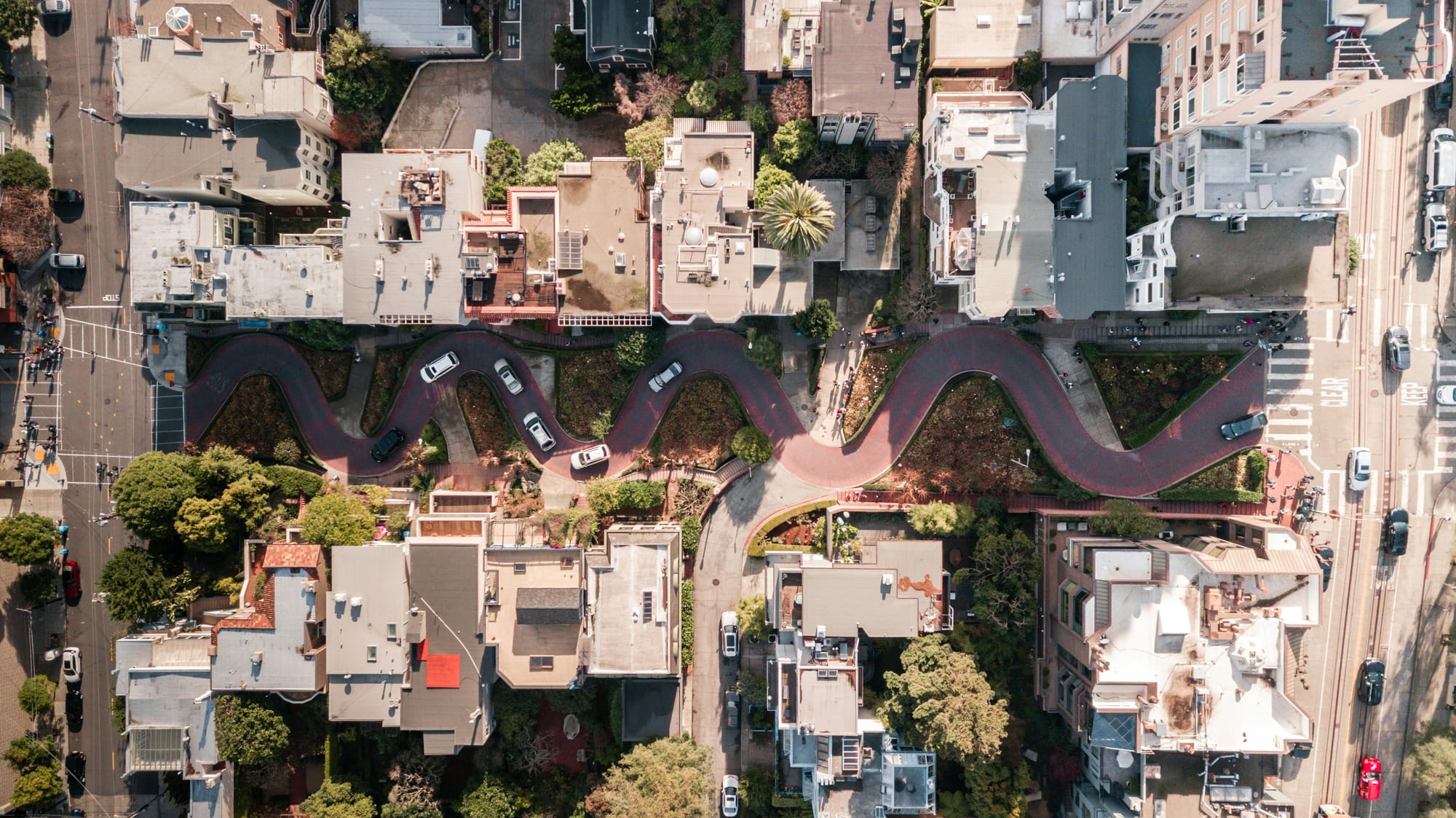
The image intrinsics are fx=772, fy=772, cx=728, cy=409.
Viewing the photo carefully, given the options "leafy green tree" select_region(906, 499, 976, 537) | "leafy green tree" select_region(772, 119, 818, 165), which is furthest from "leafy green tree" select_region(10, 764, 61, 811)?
"leafy green tree" select_region(772, 119, 818, 165)

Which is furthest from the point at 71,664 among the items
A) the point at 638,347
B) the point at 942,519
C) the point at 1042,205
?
the point at 1042,205

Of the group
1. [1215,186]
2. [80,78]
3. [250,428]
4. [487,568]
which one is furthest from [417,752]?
[1215,186]

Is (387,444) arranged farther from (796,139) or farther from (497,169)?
(796,139)

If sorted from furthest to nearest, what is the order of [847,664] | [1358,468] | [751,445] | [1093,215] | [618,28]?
[751,445] < [1358,468] < [618,28] < [847,664] < [1093,215]

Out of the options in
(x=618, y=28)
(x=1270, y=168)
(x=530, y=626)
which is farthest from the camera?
(x=618, y=28)

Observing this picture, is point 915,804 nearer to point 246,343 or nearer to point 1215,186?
point 1215,186

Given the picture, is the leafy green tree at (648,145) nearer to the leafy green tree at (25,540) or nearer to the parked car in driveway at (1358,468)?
the leafy green tree at (25,540)

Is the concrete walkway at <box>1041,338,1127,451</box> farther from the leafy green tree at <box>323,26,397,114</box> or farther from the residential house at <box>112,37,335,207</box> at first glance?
the residential house at <box>112,37,335,207</box>
